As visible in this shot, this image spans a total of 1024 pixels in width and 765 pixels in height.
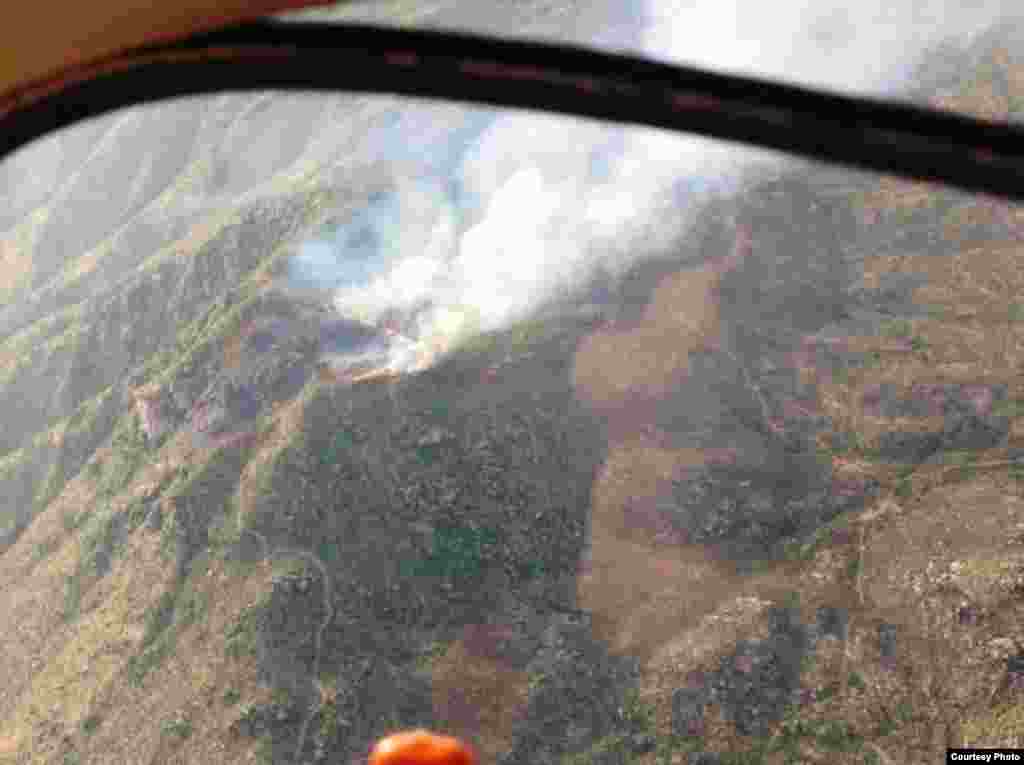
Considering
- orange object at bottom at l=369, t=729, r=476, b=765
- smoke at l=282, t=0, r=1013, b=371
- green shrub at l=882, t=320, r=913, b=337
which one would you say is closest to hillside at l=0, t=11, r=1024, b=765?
green shrub at l=882, t=320, r=913, b=337

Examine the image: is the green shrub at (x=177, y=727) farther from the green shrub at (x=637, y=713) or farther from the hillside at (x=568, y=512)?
the green shrub at (x=637, y=713)

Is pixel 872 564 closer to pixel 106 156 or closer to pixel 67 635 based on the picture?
pixel 67 635

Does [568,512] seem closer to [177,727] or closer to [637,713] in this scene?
[637,713]

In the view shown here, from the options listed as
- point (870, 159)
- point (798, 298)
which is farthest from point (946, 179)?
point (798, 298)

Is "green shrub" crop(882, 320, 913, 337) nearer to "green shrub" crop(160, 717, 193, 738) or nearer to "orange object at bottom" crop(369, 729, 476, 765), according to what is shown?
"green shrub" crop(160, 717, 193, 738)

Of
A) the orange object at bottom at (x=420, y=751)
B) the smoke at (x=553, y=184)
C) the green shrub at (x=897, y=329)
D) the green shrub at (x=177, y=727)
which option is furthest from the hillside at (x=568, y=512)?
the orange object at bottom at (x=420, y=751)

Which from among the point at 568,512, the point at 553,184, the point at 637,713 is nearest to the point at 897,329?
the point at 568,512
